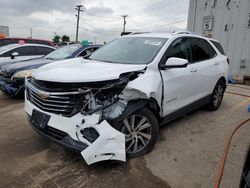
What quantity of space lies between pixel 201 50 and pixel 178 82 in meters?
1.22

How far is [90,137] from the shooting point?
2.33 m

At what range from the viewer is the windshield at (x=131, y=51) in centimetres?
312

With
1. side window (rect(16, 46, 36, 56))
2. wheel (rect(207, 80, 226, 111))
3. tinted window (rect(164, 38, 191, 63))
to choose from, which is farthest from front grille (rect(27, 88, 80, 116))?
side window (rect(16, 46, 36, 56))

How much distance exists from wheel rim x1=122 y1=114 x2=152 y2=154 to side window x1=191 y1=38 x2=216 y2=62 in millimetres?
1684

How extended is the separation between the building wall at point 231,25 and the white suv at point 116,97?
5.71 m

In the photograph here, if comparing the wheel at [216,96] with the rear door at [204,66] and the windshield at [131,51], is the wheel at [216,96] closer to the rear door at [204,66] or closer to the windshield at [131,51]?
the rear door at [204,66]

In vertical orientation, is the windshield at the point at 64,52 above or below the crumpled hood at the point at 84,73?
above

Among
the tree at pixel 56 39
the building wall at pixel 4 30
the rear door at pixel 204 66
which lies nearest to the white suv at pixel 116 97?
the rear door at pixel 204 66

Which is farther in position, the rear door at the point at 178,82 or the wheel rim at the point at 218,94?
the wheel rim at the point at 218,94

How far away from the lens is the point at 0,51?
7.77m

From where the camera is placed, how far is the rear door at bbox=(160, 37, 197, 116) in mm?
3090

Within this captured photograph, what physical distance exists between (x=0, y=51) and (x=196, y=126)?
23.7ft

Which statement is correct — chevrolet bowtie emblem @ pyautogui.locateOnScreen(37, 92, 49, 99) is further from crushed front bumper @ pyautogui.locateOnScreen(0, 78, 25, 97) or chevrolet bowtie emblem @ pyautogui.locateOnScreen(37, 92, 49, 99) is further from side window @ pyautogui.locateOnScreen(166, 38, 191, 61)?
crushed front bumper @ pyautogui.locateOnScreen(0, 78, 25, 97)

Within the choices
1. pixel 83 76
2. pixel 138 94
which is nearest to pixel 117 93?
pixel 138 94
